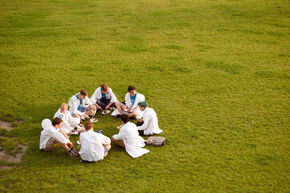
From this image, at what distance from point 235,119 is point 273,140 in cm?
179

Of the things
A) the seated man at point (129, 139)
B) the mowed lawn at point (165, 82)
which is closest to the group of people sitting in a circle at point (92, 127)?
the seated man at point (129, 139)

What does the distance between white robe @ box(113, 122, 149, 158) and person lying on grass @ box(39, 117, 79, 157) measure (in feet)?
5.55

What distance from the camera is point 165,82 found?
1452 cm

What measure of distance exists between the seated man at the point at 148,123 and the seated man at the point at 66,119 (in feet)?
8.52

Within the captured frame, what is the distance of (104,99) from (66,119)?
7.01ft

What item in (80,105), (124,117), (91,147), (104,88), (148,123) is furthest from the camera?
(104,88)

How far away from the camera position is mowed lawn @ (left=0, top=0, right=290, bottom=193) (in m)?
8.71

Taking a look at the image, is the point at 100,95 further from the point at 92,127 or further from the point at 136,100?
the point at 92,127

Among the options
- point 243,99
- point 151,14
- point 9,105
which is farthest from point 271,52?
point 9,105

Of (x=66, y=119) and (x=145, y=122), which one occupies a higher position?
(x=66, y=119)

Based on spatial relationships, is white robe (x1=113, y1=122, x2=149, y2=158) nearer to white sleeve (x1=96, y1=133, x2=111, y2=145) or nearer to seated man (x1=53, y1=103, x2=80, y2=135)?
white sleeve (x1=96, y1=133, x2=111, y2=145)

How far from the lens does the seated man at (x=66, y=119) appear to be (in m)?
10.4

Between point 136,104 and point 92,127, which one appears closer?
point 92,127

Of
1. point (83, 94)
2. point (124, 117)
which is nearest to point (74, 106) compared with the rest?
point (83, 94)
